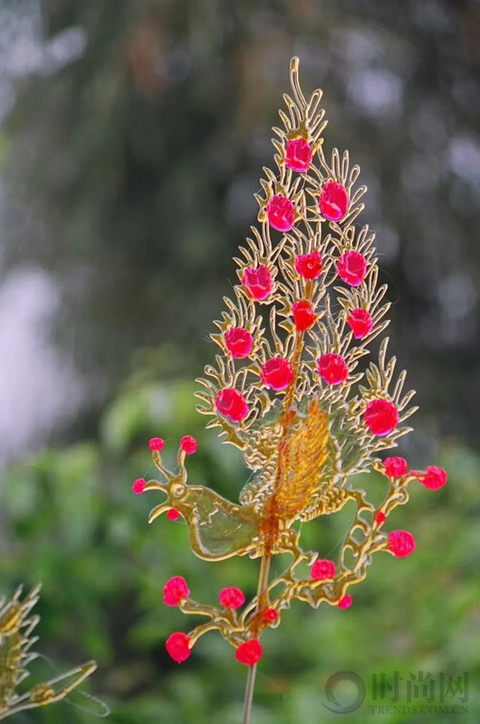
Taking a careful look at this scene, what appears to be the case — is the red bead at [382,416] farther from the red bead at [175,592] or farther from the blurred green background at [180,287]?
the blurred green background at [180,287]

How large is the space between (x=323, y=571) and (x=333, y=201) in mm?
186

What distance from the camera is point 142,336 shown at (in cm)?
93

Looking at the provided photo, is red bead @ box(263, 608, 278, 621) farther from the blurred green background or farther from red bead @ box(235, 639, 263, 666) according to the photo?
the blurred green background

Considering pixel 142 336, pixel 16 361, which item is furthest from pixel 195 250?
pixel 16 361

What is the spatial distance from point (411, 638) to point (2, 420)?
48 cm

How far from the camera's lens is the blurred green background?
2.77 ft

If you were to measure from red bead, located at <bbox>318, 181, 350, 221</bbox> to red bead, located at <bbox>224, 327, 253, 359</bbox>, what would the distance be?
0.24 ft

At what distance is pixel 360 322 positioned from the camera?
42 cm

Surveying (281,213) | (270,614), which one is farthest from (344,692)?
(281,213)

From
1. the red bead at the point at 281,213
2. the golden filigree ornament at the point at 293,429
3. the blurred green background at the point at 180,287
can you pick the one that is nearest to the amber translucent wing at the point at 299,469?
the golden filigree ornament at the point at 293,429

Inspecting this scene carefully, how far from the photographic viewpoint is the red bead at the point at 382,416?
41 cm

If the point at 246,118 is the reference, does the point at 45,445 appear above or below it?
below

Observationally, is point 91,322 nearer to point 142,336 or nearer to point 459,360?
point 142,336

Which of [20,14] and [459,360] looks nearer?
[20,14]
